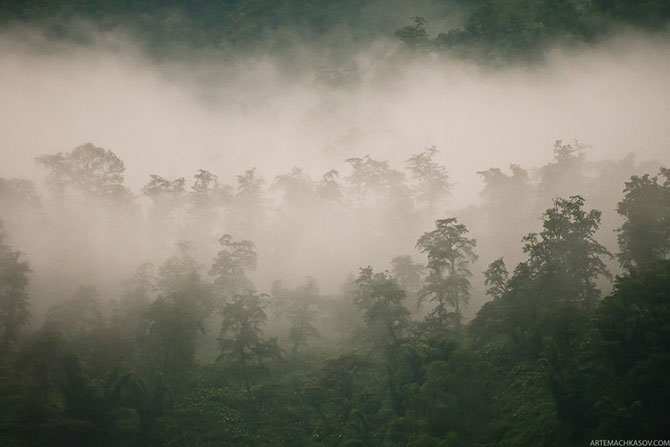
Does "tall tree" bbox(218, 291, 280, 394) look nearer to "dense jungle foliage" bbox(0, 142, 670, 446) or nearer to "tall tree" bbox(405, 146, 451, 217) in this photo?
"dense jungle foliage" bbox(0, 142, 670, 446)

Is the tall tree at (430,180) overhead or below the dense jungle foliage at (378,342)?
overhead

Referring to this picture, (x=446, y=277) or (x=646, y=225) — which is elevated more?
(x=646, y=225)

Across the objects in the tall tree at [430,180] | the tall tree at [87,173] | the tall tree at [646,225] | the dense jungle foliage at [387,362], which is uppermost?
the tall tree at [87,173]

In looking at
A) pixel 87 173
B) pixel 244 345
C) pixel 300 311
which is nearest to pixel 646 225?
pixel 300 311

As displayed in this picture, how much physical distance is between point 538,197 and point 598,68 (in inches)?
4053

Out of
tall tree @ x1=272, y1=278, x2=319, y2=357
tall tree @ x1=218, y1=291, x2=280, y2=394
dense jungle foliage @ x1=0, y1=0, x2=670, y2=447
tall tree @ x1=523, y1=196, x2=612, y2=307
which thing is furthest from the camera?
tall tree @ x1=272, y1=278, x2=319, y2=357

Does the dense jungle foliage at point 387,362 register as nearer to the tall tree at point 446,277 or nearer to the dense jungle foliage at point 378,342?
the dense jungle foliage at point 378,342

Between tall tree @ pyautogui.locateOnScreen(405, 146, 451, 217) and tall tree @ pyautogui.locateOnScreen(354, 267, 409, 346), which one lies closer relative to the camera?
tall tree @ pyautogui.locateOnScreen(354, 267, 409, 346)

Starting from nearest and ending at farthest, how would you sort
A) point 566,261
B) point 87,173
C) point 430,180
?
point 566,261 < point 87,173 < point 430,180

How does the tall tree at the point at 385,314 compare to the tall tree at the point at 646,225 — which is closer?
the tall tree at the point at 646,225

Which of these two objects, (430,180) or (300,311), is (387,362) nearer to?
(300,311)

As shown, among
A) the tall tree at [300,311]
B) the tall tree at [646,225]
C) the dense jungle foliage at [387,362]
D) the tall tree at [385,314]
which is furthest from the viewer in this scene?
the tall tree at [300,311]

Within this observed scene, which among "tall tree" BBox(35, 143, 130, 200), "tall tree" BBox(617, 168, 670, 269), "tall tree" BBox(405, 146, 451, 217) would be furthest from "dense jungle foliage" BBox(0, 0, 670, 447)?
"tall tree" BBox(405, 146, 451, 217)

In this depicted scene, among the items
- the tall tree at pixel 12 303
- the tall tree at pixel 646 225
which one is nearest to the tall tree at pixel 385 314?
the tall tree at pixel 646 225
